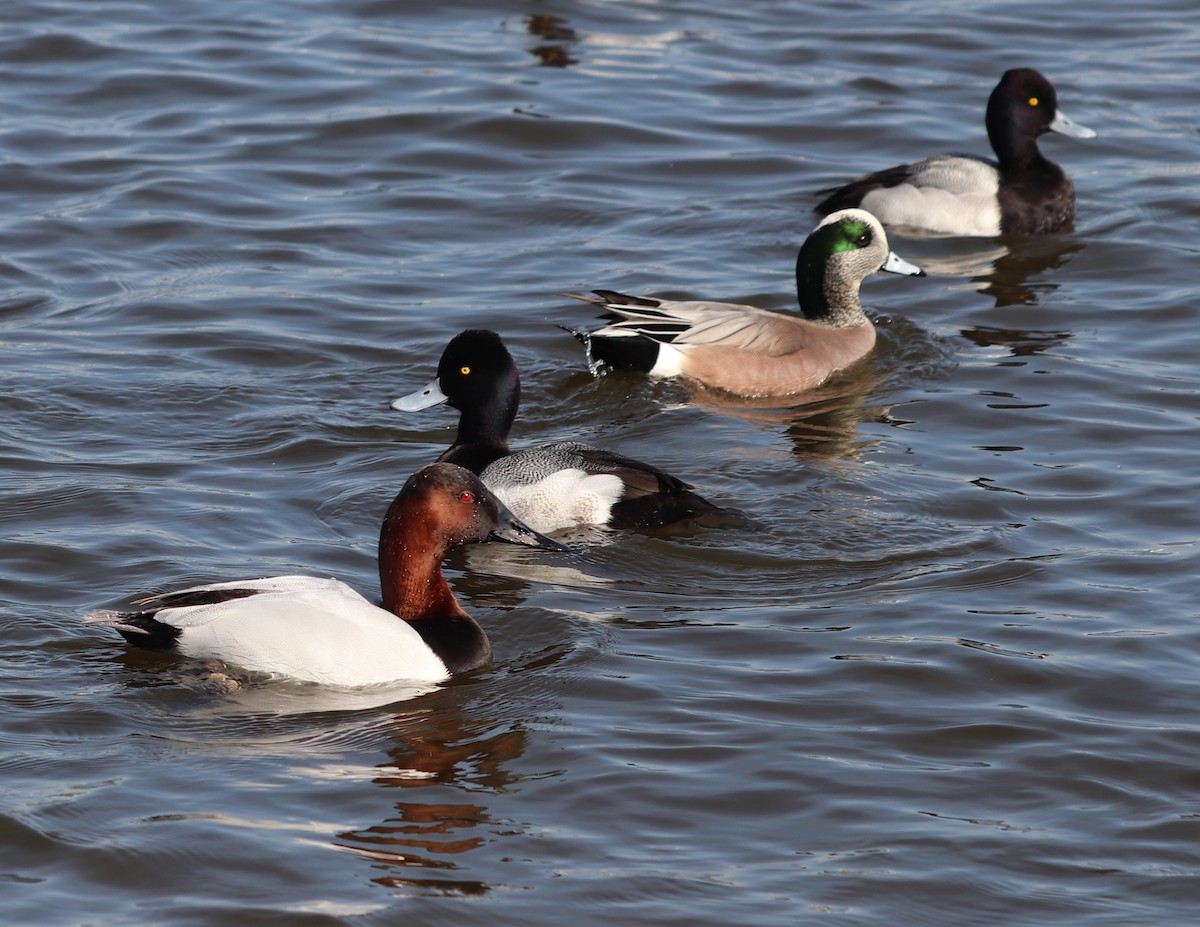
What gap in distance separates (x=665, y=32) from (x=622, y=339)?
769 cm

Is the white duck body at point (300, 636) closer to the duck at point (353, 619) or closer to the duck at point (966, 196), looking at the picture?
the duck at point (353, 619)

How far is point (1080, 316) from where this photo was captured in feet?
37.6

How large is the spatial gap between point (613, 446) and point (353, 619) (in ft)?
10.4

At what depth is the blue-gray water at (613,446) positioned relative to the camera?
5.50m

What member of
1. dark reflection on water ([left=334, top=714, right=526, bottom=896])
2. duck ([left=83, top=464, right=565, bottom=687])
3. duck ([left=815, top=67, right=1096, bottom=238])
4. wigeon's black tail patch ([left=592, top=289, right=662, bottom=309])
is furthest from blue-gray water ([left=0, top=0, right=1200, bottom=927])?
wigeon's black tail patch ([left=592, top=289, right=662, bottom=309])

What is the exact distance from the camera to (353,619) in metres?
6.44

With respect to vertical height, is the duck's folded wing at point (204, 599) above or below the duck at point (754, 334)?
below

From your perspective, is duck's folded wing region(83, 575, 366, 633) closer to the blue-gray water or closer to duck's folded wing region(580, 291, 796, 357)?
the blue-gray water

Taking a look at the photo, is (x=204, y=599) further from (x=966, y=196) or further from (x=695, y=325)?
(x=966, y=196)

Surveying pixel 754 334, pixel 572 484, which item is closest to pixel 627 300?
pixel 754 334

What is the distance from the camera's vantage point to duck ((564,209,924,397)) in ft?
33.9

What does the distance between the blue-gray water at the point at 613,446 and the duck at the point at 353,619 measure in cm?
13

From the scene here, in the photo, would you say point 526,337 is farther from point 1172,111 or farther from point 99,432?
point 1172,111

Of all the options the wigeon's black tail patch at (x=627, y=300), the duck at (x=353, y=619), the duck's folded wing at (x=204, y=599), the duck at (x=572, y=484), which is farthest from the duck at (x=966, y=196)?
the duck's folded wing at (x=204, y=599)
